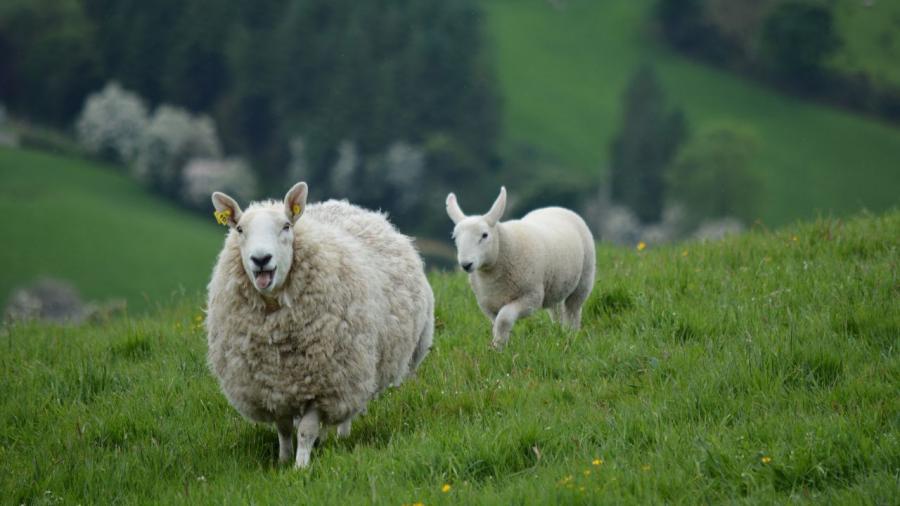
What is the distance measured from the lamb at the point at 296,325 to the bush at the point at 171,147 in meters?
77.2

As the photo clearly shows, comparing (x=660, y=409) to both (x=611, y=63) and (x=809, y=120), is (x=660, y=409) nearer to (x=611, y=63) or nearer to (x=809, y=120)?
(x=809, y=120)

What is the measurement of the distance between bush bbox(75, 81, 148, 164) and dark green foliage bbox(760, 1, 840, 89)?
5626 cm

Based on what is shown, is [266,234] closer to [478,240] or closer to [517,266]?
[478,240]

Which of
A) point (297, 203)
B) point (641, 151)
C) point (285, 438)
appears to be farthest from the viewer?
point (641, 151)

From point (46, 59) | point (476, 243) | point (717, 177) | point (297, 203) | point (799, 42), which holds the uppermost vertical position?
point (297, 203)

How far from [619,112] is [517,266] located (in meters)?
82.1

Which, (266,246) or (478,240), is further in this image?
(478,240)

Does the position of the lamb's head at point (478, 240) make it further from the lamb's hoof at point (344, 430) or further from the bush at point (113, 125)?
the bush at point (113, 125)

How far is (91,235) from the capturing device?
66.4 meters

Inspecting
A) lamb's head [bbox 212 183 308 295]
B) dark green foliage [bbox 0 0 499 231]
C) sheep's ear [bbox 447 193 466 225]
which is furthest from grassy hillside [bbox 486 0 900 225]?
lamb's head [bbox 212 183 308 295]

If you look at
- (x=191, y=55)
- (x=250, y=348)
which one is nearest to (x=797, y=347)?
(x=250, y=348)

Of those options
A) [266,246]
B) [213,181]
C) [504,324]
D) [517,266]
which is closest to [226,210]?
[266,246]

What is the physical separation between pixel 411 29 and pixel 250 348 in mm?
91330

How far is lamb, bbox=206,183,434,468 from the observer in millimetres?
5822
